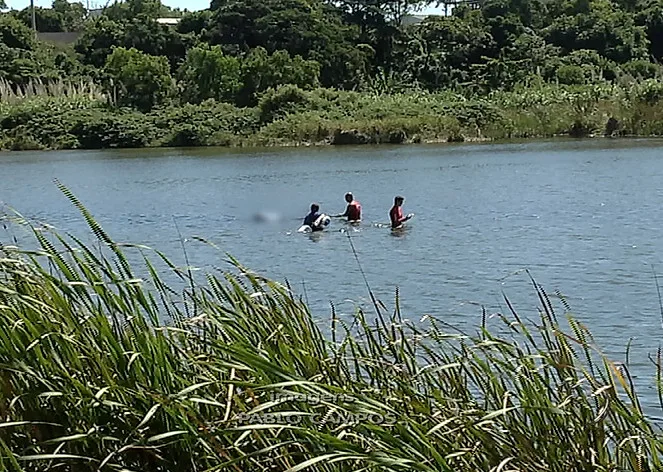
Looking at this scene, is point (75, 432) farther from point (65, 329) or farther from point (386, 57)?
point (386, 57)

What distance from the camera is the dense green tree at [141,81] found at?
218 feet

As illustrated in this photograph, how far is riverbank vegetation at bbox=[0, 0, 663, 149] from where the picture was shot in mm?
54375

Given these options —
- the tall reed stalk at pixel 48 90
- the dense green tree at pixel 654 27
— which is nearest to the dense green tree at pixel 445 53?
the dense green tree at pixel 654 27

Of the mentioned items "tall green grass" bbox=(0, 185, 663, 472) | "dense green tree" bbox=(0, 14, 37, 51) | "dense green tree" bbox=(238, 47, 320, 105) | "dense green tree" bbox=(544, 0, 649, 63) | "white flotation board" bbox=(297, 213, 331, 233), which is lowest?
"white flotation board" bbox=(297, 213, 331, 233)

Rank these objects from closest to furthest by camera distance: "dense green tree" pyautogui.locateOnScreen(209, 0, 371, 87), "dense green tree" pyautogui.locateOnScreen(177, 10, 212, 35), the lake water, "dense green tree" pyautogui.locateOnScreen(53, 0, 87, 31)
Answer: the lake water, "dense green tree" pyautogui.locateOnScreen(209, 0, 371, 87), "dense green tree" pyautogui.locateOnScreen(177, 10, 212, 35), "dense green tree" pyautogui.locateOnScreen(53, 0, 87, 31)

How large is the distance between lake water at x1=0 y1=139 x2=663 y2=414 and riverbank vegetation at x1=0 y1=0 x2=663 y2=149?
425cm

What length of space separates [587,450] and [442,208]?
23.5 metres

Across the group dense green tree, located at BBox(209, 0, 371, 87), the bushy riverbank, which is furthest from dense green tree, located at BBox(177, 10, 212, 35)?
the bushy riverbank

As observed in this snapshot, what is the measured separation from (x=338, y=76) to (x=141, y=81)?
446 inches

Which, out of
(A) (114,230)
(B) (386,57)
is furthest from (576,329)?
(B) (386,57)

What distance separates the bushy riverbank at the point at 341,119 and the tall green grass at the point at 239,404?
47.5 meters

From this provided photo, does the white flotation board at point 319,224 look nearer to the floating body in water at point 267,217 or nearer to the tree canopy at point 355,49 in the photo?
the floating body in water at point 267,217

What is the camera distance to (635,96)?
50.5 m

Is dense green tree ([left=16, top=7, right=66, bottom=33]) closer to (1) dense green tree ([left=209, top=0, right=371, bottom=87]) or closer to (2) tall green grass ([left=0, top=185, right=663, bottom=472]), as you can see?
(1) dense green tree ([left=209, top=0, right=371, bottom=87])
